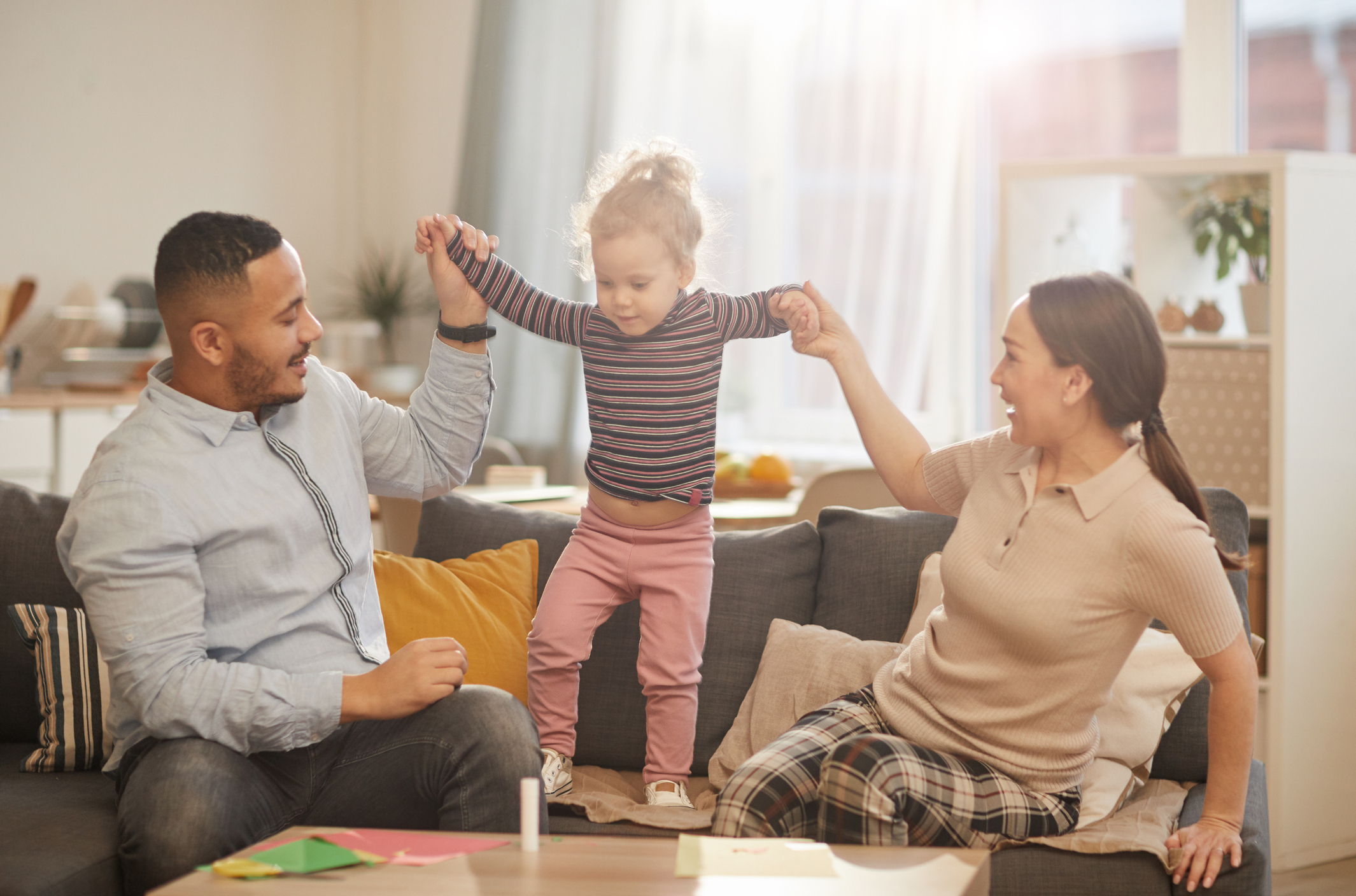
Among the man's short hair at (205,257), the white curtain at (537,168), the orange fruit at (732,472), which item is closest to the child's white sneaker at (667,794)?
the man's short hair at (205,257)

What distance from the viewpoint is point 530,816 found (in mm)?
1397

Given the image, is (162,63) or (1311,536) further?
(162,63)

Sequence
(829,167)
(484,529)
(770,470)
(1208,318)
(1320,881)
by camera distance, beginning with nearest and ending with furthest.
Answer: (484,529) < (1320,881) < (1208,318) < (770,470) < (829,167)

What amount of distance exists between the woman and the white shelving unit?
1.35m

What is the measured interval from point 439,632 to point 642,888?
3.03 ft

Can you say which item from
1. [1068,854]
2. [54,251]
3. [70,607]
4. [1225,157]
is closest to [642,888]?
[1068,854]

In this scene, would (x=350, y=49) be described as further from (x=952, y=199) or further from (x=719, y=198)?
(x=952, y=199)

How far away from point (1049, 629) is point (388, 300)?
4.41 metres

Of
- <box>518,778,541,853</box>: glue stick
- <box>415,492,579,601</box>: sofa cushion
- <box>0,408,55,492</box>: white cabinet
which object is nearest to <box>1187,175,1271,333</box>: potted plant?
<box>415,492,579,601</box>: sofa cushion

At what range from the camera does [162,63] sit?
5.07 m

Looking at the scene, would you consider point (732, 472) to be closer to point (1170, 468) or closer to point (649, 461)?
point (649, 461)

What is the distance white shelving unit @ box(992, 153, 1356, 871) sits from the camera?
9.29 ft

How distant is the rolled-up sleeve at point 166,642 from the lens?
156cm

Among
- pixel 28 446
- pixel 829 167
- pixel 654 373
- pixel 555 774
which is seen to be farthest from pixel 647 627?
pixel 829 167
